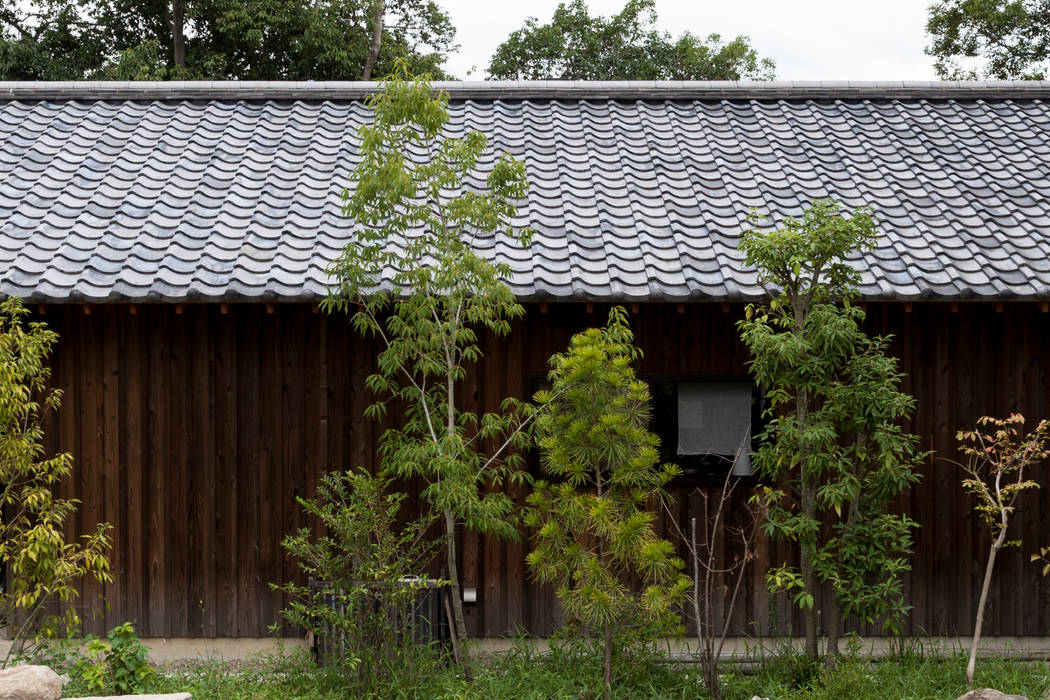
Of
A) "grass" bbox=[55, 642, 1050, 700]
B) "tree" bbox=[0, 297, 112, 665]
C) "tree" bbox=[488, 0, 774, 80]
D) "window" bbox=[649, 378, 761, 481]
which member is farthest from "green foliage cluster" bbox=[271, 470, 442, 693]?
"tree" bbox=[488, 0, 774, 80]

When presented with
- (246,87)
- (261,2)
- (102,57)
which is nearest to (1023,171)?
(246,87)

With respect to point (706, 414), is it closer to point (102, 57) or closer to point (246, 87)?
point (246, 87)

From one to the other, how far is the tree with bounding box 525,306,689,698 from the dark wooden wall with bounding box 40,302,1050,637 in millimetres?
1407

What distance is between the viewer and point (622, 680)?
609 centimetres

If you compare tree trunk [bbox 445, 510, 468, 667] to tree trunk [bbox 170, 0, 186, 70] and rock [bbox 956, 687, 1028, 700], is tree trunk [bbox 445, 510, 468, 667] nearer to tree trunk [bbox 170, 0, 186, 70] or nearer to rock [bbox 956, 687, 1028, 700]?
rock [bbox 956, 687, 1028, 700]

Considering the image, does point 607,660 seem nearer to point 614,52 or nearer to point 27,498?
point 27,498

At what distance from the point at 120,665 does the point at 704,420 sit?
15.6ft

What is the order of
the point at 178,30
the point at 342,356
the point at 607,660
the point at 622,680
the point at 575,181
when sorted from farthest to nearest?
the point at 178,30, the point at 575,181, the point at 342,356, the point at 622,680, the point at 607,660

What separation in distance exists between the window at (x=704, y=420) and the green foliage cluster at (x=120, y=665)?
4191mm

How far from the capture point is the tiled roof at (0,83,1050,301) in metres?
6.76

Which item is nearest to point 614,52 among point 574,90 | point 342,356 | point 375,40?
point 375,40

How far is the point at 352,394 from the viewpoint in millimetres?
7398

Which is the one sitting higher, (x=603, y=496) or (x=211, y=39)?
(x=211, y=39)

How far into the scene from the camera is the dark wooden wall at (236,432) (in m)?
7.38
